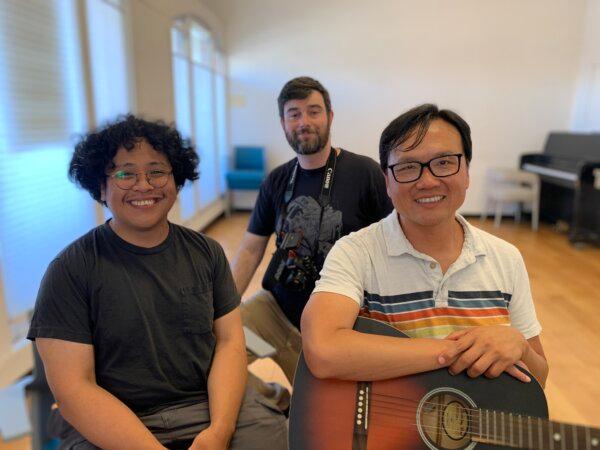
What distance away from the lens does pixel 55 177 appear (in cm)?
294

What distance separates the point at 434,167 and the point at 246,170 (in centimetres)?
630

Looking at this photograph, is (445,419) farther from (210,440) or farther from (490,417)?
(210,440)

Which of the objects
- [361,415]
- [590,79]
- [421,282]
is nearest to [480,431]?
[361,415]

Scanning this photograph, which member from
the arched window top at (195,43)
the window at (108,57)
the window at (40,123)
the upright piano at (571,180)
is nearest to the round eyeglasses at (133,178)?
the window at (40,123)

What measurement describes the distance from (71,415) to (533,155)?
710cm

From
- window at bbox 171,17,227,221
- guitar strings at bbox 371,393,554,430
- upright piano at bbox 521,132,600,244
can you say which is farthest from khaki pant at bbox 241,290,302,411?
upright piano at bbox 521,132,600,244

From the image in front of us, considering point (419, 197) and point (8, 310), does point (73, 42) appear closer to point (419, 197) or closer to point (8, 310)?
point (8, 310)

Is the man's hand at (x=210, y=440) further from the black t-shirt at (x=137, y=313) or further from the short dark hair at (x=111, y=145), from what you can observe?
the short dark hair at (x=111, y=145)

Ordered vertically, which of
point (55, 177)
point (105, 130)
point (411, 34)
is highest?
point (411, 34)

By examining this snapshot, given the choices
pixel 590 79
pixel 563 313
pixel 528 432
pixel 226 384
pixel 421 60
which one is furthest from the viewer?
pixel 421 60

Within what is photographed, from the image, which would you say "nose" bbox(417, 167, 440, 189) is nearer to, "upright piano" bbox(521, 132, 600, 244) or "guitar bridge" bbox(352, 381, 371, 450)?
"guitar bridge" bbox(352, 381, 371, 450)

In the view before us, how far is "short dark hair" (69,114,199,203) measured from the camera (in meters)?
1.27

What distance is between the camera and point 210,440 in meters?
1.19

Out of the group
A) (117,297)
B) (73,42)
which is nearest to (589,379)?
(117,297)
